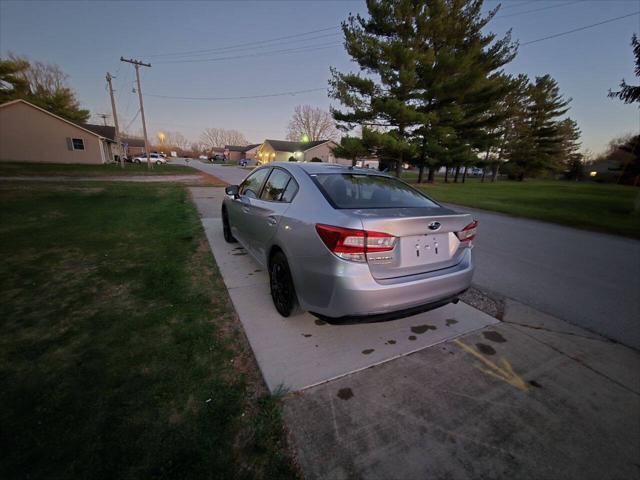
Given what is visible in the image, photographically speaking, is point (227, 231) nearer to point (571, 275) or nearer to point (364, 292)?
point (364, 292)

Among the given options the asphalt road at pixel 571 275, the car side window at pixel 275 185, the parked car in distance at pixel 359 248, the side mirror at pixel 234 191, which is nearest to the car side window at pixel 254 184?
the side mirror at pixel 234 191

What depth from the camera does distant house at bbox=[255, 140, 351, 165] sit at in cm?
5197

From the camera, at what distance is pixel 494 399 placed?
1.95m

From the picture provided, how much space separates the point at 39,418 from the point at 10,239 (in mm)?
5199

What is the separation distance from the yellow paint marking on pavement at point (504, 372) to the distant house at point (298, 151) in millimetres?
45628

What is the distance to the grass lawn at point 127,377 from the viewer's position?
1.46m

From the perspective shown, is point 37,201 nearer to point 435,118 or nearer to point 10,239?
point 10,239

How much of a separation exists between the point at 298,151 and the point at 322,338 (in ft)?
180

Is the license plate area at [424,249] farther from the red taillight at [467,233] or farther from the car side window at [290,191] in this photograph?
the car side window at [290,191]

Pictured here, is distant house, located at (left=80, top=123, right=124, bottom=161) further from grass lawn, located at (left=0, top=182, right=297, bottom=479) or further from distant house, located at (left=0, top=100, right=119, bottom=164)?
grass lawn, located at (left=0, top=182, right=297, bottom=479)

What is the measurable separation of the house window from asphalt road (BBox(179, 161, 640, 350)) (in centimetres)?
3762

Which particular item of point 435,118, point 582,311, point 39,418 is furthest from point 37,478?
point 435,118

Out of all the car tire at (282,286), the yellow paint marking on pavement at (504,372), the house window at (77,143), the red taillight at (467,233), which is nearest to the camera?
the yellow paint marking on pavement at (504,372)

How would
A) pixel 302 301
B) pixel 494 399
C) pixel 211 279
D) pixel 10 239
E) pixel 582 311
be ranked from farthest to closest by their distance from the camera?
pixel 10 239
pixel 211 279
pixel 582 311
pixel 302 301
pixel 494 399
